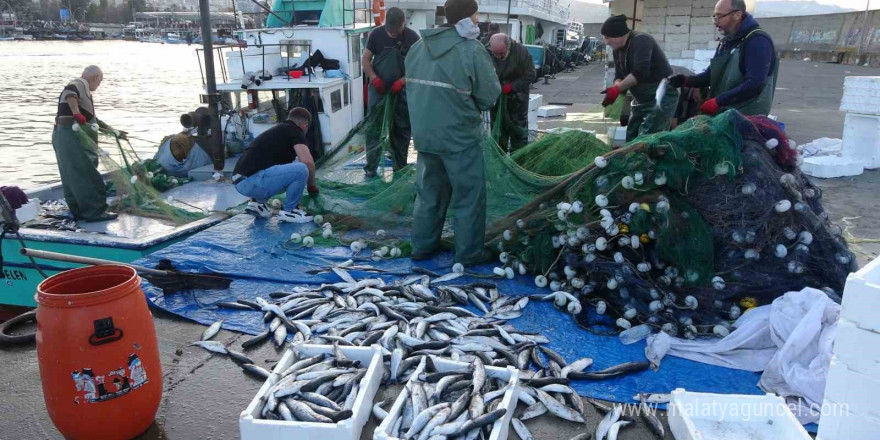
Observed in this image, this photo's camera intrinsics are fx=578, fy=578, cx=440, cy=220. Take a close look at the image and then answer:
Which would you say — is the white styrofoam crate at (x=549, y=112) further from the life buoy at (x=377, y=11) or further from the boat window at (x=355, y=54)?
the boat window at (x=355, y=54)

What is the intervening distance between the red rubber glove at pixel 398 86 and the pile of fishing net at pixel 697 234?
3932 millimetres

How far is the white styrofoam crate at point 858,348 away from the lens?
2650mm

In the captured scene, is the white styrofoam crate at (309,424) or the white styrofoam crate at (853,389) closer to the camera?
the white styrofoam crate at (853,389)

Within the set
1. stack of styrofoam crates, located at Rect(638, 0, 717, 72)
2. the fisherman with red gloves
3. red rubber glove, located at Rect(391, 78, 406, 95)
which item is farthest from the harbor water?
stack of styrofoam crates, located at Rect(638, 0, 717, 72)

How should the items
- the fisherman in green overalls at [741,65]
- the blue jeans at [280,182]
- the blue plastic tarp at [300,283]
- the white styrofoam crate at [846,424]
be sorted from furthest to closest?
1. the blue jeans at [280,182]
2. the fisherman in green overalls at [741,65]
3. the blue plastic tarp at [300,283]
4. the white styrofoam crate at [846,424]

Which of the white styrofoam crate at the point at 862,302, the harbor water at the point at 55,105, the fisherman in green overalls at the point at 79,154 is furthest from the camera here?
the harbor water at the point at 55,105

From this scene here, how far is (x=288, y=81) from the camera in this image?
1014 cm

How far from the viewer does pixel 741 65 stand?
6020 millimetres

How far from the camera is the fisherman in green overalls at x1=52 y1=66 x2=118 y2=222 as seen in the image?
7.82 metres

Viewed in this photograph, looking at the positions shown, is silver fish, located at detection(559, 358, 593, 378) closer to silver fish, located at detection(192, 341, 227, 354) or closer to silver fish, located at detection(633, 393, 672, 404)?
silver fish, located at detection(633, 393, 672, 404)

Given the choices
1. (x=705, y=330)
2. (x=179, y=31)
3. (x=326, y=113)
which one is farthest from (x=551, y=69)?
(x=179, y=31)

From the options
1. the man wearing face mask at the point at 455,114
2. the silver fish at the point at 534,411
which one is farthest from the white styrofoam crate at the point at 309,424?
the man wearing face mask at the point at 455,114

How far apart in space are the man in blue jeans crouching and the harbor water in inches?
143

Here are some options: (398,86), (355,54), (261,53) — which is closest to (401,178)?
(398,86)
